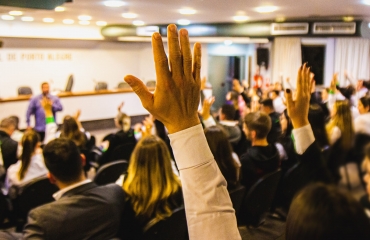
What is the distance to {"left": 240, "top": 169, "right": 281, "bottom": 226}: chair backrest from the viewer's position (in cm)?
325

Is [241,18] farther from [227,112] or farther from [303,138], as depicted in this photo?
[303,138]

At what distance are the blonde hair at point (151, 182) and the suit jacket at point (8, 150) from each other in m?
2.28

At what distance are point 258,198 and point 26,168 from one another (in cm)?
210

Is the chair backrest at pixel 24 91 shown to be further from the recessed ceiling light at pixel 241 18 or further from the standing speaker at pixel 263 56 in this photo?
the standing speaker at pixel 263 56

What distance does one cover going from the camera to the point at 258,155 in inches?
135

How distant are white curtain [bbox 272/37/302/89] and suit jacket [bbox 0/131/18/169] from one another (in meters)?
7.72

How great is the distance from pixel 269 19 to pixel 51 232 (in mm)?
6886

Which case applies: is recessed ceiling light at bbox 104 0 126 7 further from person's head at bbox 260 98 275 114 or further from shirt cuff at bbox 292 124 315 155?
shirt cuff at bbox 292 124 315 155

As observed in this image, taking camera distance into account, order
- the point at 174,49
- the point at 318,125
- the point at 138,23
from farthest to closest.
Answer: the point at 138,23 < the point at 318,125 < the point at 174,49

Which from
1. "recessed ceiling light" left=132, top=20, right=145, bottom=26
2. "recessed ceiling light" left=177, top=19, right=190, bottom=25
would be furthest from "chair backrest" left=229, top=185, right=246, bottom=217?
"recessed ceiling light" left=132, top=20, right=145, bottom=26

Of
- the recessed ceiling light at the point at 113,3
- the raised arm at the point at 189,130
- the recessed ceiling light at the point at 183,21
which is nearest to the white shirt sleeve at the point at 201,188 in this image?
the raised arm at the point at 189,130

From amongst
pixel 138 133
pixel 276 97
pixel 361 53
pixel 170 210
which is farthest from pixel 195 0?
pixel 361 53

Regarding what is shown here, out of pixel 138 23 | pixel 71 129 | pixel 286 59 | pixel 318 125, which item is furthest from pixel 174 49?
pixel 286 59

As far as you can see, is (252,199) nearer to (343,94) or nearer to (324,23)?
(343,94)
